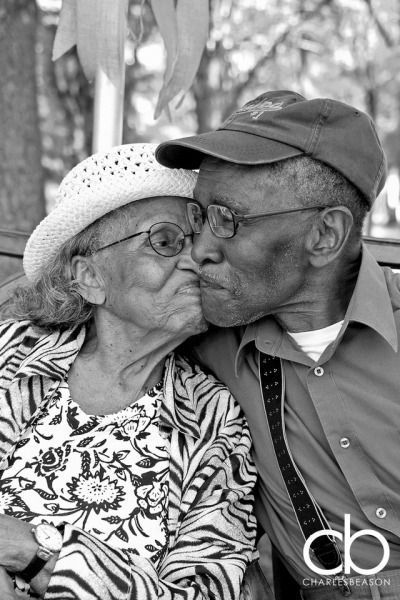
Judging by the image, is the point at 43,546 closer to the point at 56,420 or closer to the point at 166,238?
the point at 56,420

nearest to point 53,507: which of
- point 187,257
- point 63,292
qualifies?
point 63,292

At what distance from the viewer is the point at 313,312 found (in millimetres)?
2662

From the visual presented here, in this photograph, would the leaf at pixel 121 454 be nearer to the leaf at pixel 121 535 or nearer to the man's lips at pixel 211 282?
the leaf at pixel 121 535

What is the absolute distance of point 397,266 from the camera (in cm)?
325

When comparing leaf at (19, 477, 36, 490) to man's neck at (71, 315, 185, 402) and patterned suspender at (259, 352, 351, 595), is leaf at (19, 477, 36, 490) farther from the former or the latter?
patterned suspender at (259, 352, 351, 595)

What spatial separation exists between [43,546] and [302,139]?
4.53 feet

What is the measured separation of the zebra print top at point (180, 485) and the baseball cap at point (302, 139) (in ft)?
2.64

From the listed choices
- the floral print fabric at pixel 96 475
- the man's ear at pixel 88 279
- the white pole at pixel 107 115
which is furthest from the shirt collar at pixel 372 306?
the white pole at pixel 107 115

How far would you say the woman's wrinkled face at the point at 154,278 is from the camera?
2713mm

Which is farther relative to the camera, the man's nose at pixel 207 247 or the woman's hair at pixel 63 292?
the woman's hair at pixel 63 292

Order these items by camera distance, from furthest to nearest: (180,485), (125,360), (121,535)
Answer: (125,360)
(180,485)
(121,535)

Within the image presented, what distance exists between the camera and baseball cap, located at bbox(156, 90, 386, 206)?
241cm

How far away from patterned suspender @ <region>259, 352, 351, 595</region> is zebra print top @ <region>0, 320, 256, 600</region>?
0.43ft

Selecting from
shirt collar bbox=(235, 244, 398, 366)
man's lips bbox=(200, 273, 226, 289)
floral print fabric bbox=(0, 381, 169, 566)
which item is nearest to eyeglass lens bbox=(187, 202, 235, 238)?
man's lips bbox=(200, 273, 226, 289)
